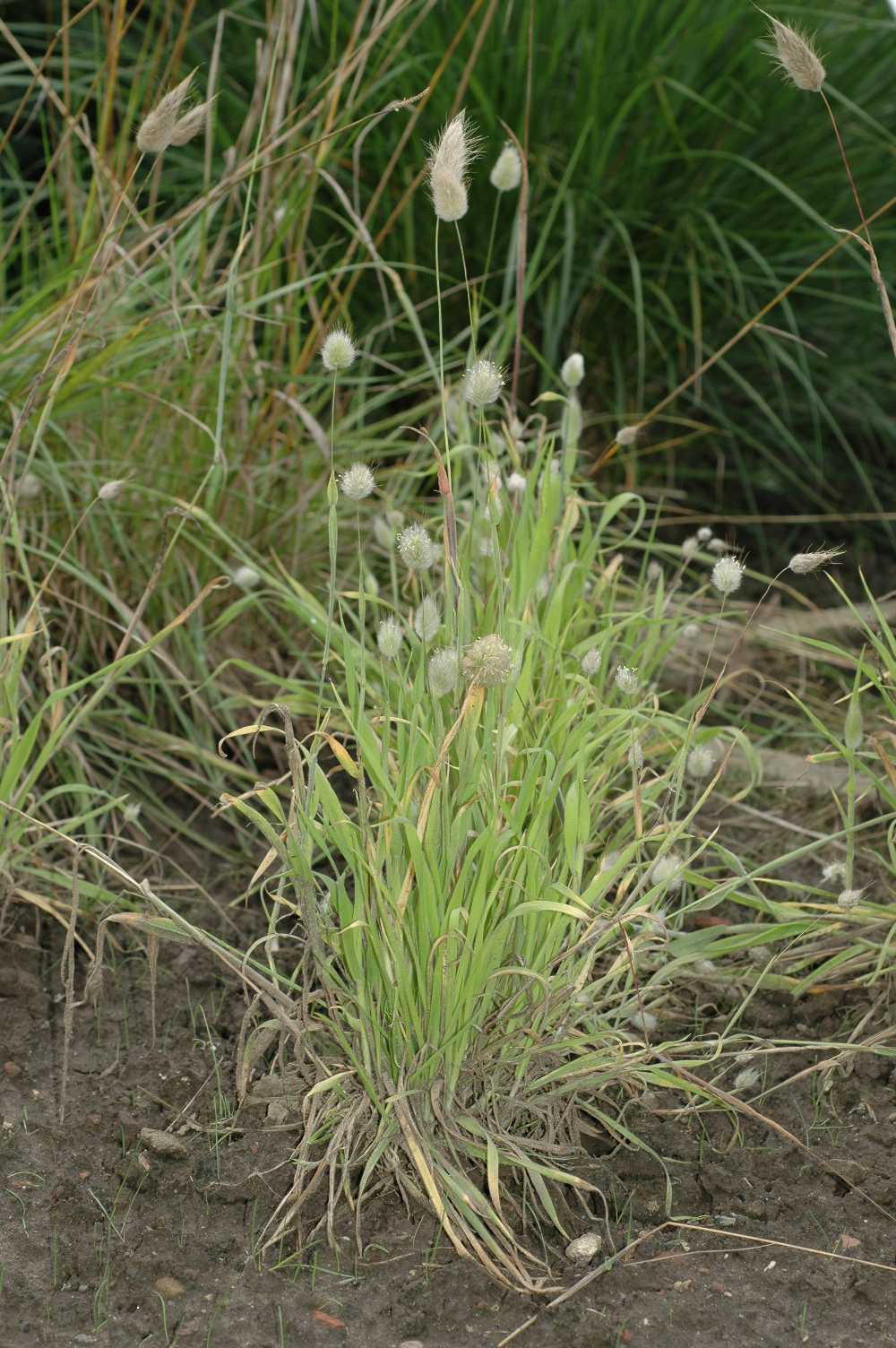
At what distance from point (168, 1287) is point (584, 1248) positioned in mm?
410

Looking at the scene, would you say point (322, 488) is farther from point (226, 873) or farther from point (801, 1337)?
point (801, 1337)

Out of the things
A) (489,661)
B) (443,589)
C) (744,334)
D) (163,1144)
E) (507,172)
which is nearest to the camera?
(489,661)

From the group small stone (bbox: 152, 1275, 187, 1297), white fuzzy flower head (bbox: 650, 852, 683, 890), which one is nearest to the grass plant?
white fuzzy flower head (bbox: 650, 852, 683, 890)

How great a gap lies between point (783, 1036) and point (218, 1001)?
28.6 inches

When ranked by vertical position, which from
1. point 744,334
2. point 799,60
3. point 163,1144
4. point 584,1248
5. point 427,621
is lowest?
point 163,1144

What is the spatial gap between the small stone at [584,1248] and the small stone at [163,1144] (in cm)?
44

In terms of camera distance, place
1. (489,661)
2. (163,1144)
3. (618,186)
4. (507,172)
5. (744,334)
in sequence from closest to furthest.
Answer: (489,661), (163,1144), (507,172), (744,334), (618,186)

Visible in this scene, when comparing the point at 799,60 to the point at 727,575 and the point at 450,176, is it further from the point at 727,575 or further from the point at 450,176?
the point at 727,575

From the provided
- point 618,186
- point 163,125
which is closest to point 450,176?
point 163,125

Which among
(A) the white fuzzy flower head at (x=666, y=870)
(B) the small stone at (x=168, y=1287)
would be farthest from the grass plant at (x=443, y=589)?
(B) the small stone at (x=168, y=1287)

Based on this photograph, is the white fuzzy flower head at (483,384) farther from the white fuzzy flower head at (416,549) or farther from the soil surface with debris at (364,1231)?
the soil surface with debris at (364,1231)

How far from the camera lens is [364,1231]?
156cm

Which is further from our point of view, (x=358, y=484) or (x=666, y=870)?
(x=666, y=870)

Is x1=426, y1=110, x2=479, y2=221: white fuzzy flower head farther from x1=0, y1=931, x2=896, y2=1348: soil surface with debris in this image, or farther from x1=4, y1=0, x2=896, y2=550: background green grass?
x1=4, y1=0, x2=896, y2=550: background green grass
